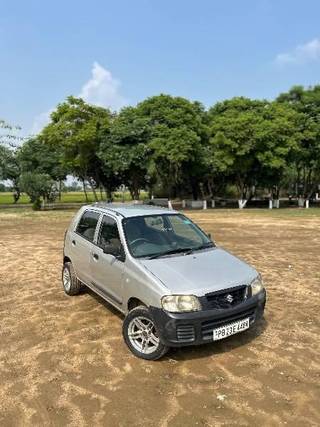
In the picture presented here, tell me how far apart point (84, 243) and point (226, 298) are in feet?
8.96

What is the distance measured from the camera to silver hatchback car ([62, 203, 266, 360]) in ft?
14.7

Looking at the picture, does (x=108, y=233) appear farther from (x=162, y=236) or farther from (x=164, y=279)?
(x=164, y=279)

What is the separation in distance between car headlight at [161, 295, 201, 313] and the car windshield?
2.78 feet

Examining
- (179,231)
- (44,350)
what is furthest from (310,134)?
(44,350)

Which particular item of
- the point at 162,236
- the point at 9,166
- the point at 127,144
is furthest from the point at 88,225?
the point at 9,166

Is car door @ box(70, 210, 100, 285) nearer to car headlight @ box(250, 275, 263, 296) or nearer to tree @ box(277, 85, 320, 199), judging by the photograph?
car headlight @ box(250, 275, 263, 296)

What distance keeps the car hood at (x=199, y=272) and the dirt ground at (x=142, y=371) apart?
2.85 feet

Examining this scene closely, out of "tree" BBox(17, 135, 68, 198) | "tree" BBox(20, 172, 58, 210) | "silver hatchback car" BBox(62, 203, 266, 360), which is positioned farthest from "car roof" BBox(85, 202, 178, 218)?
"tree" BBox(17, 135, 68, 198)

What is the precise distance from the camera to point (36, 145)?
46.9 metres

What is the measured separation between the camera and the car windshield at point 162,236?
539cm

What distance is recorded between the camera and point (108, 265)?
563cm

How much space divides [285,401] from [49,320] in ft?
11.8

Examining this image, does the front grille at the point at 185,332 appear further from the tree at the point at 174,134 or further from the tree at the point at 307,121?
the tree at the point at 307,121

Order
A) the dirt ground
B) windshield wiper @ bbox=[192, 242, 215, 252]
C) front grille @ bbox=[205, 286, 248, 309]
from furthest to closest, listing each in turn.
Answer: windshield wiper @ bbox=[192, 242, 215, 252]
front grille @ bbox=[205, 286, 248, 309]
the dirt ground
